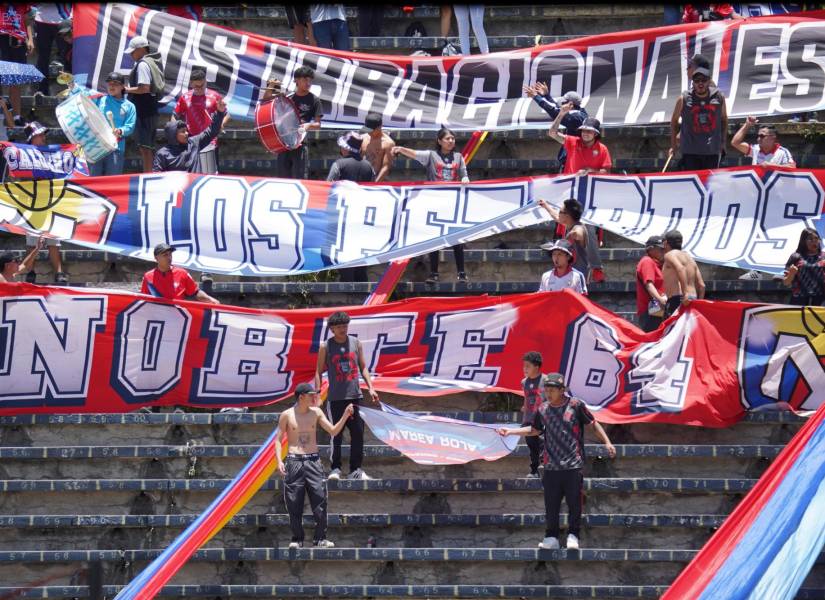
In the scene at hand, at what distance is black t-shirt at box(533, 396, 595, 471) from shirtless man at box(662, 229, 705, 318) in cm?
194

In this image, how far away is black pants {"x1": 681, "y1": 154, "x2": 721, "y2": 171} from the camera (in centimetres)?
1543

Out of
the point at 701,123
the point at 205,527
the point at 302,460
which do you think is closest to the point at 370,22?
the point at 701,123

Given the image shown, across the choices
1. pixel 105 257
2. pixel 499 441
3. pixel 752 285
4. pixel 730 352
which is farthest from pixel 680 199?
pixel 105 257

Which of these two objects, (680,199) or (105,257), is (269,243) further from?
(680,199)

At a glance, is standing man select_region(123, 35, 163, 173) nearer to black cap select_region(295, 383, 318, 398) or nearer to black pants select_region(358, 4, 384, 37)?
black pants select_region(358, 4, 384, 37)

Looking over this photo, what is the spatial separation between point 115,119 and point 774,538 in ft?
33.8

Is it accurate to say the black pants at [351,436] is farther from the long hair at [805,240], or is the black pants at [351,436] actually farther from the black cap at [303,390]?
the long hair at [805,240]

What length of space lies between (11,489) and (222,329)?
2490 millimetres

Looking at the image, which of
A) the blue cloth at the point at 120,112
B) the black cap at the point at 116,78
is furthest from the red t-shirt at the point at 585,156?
the black cap at the point at 116,78

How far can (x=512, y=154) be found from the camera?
17.2 m

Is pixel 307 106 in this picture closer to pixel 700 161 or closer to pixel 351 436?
pixel 700 161

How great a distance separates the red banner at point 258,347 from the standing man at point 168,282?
24 centimetres

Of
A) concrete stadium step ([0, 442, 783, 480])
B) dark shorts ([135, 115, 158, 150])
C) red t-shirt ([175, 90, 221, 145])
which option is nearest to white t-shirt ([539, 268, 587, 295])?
concrete stadium step ([0, 442, 783, 480])

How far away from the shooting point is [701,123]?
50.2 ft
